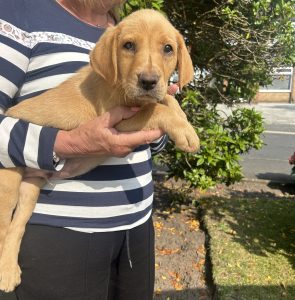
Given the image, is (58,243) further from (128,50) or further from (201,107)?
(201,107)

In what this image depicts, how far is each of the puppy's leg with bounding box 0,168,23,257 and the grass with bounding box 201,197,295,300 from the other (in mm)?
2886

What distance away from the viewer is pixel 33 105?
204 centimetres

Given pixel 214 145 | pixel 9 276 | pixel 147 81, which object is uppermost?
pixel 147 81

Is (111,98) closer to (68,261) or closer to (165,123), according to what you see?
(165,123)

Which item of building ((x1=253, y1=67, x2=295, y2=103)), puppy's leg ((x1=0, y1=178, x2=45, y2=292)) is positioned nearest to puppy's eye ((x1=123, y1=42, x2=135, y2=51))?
puppy's leg ((x1=0, y1=178, x2=45, y2=292))

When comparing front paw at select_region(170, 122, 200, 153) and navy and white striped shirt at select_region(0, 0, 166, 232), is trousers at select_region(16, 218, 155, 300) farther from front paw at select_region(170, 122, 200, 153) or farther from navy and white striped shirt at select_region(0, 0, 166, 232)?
front paw at select_region(170, 122, 200, 153)

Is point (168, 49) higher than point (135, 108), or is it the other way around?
point (168, 49)

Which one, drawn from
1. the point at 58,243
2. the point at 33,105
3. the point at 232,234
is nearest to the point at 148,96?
the point at 33,105

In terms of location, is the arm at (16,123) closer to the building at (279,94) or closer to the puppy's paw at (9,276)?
the puppy's paw at (9,276)

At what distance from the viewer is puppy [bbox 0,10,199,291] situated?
189cm

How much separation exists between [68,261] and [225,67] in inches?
169

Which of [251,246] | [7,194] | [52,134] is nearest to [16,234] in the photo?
[7,194]

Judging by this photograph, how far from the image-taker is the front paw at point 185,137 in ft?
6.68

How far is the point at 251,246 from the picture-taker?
5.08 meters
